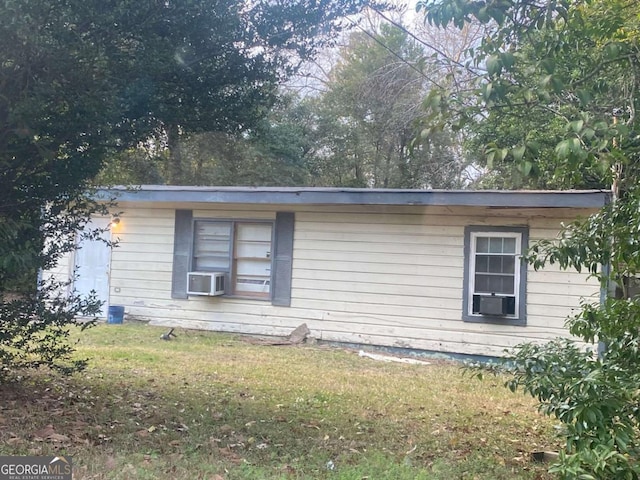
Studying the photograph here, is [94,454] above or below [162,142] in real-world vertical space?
below

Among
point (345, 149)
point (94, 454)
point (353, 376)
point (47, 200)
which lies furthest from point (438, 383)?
point (345, 149)

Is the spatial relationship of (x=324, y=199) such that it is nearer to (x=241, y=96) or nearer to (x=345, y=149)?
(x=241, y=96)

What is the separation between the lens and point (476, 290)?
8.56 m

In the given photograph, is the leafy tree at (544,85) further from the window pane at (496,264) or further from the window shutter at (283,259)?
the window shutter at (283,259)

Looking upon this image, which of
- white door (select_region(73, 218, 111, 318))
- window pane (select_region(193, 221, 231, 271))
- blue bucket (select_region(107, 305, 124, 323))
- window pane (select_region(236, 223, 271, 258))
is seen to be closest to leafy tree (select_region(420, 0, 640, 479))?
window pane (select_region(236, 223, 271, 258))

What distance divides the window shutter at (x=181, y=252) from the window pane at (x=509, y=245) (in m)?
5.47

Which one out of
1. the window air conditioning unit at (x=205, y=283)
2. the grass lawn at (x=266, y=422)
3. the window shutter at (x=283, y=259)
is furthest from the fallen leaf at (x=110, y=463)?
the window air conditioning unit at (x=205, y=283)

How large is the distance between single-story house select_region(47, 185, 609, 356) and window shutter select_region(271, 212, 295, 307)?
17 millimetres

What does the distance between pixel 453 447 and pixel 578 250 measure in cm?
179

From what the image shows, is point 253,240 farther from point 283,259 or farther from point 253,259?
point 283,259

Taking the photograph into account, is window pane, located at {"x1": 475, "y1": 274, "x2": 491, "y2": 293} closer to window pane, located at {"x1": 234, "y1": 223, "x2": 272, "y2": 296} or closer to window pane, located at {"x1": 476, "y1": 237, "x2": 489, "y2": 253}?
window pane, located at {"x1": 476, "y1": 237, "x2": 489, "y2": 253}

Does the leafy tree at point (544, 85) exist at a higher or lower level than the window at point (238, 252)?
higher

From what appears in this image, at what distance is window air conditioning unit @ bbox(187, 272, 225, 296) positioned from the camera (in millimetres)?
9773

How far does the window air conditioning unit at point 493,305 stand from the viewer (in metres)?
8.23
